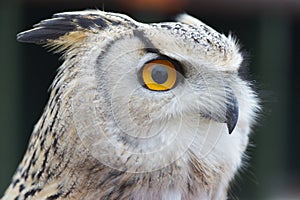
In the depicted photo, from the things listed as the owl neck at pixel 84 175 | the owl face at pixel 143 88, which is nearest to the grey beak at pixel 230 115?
the owl face at pixel 143 88

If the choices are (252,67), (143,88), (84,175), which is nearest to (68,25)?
(143,88)

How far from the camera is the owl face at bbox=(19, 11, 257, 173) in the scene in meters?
1.80

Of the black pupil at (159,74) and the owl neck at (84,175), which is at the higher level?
the black pupil at (159,74)

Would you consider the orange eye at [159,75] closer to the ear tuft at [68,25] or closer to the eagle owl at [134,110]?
the eagle owl at [134,110]

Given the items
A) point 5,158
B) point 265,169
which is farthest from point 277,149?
point 5,158

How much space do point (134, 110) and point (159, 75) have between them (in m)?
0.11

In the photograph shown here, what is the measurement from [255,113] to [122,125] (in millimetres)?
513

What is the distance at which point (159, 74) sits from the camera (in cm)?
178

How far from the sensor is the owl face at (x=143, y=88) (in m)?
1.80

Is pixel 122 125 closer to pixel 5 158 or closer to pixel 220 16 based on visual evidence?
pixel 5 158

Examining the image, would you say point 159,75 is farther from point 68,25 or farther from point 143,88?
point 68,25

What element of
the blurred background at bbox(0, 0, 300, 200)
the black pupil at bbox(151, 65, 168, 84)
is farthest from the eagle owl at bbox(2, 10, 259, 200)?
the blurred background at bbox(0, 0, 300, 200)

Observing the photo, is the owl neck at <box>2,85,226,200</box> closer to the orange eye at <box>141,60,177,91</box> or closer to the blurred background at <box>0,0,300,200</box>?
the orange eye at <box>141,60,177,91</box>

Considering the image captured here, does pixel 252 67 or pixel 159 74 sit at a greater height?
pixel 159 74
